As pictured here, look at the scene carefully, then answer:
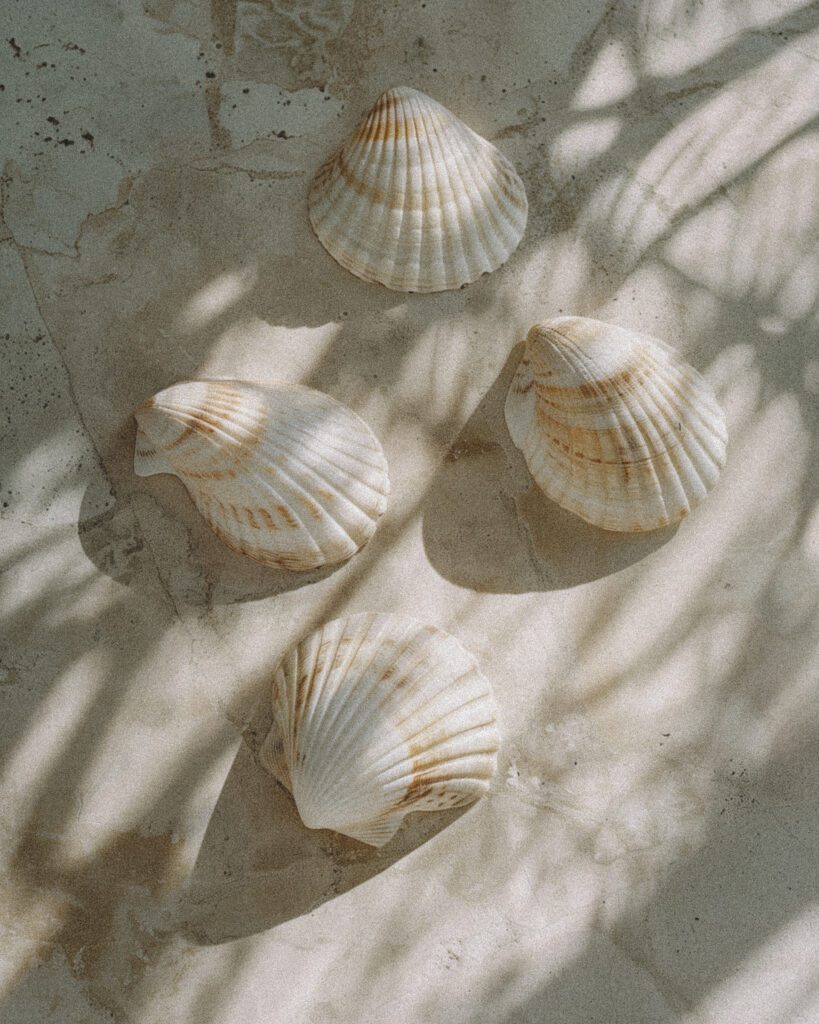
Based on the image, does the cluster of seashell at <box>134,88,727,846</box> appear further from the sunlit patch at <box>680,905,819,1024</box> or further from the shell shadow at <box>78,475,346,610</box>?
the sunlit patch at <box>680,905,819,1024</box>

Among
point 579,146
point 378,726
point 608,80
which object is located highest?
point 608,80

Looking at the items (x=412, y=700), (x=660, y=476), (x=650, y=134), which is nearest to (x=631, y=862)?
(x=412, y=700)

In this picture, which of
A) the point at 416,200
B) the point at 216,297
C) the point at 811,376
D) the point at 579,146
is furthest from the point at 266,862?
the point at 579,146

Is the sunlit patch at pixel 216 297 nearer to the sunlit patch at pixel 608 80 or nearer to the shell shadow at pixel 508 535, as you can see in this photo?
the shell shadow at pixel 508 535

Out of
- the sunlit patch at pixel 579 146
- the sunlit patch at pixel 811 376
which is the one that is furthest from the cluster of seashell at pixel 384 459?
the sunlit patch at pixel 811 376

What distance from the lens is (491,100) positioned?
205 cm

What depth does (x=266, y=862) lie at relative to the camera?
1.89 metres

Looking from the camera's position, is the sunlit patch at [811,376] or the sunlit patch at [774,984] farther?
the sunlit patch at [811,376]

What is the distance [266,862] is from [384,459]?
37.1 inches

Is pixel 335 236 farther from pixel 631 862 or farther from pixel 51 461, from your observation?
pixel 631 862

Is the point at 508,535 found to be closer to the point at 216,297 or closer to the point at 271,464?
the point at 271,464

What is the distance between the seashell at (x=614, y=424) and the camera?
70.0 inches

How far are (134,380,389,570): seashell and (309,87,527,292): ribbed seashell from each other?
1.19ft

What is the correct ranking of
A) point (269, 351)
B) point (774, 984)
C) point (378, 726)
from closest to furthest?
1. point (378, 726)
2. point (774, 984)
3. point (269, 351)
